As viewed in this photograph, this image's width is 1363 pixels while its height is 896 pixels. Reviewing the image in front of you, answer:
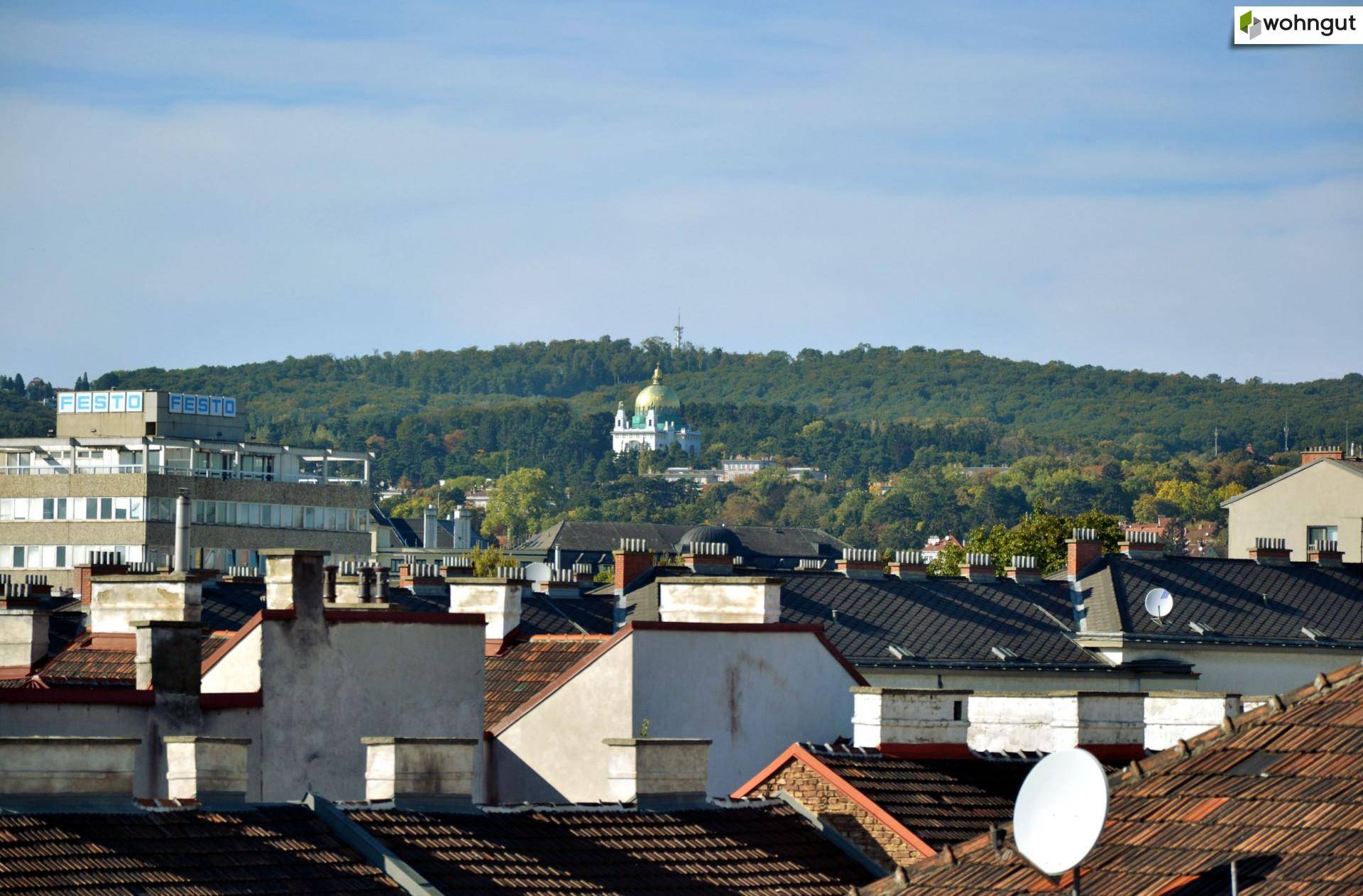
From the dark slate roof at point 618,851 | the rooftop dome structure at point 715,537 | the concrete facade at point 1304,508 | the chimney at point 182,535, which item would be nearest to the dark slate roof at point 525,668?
the dark slate roof at point 618,851

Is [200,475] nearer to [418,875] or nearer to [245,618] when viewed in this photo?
[245,618]

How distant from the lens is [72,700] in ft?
82.5

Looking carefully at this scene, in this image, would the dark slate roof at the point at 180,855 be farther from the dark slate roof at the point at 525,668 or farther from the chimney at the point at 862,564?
the chimney at the point at 862,564

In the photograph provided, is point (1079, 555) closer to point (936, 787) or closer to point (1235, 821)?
point (936, 787)

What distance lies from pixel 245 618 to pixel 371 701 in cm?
2500

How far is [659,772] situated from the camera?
24969 mm

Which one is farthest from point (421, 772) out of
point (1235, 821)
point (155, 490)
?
point (155, 490)

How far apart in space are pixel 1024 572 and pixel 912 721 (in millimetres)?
49738

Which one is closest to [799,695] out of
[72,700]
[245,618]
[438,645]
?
[438,645]

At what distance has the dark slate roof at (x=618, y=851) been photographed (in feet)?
72.4

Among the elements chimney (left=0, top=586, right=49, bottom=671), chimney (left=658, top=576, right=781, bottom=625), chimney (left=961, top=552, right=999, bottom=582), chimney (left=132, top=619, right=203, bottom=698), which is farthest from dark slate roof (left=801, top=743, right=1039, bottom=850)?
chimney (left=961, top=552, right=999, bottom=582)

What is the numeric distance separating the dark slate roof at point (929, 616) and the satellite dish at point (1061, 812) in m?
48.0

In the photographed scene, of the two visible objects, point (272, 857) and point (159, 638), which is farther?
point (159, 638)

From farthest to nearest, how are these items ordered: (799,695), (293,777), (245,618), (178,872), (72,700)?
(245,618)
(799,695)
(293,777)
(72,700)
(178,872)
